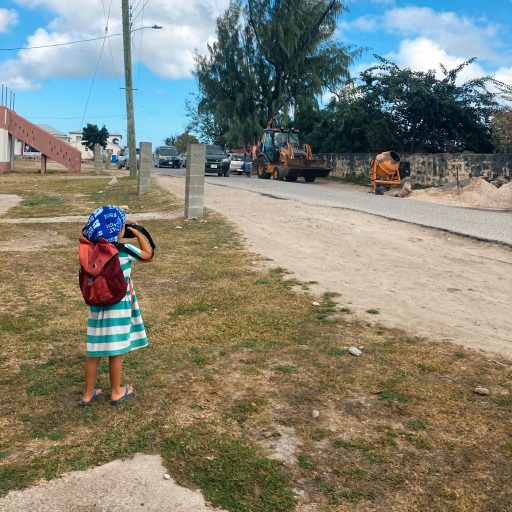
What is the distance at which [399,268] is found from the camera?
847 cm

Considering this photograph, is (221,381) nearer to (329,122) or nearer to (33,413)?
(33,413)

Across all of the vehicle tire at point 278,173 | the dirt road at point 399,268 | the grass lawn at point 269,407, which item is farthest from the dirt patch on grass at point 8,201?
the vehicle tire at point 278,173

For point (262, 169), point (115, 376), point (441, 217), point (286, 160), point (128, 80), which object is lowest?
point (115, 376)

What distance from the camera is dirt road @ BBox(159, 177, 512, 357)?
614 cm

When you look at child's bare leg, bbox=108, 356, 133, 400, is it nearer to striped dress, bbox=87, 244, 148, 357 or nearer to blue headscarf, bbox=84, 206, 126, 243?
striped dress, bbox=87, 244, 148, 357

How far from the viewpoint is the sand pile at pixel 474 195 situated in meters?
17.9

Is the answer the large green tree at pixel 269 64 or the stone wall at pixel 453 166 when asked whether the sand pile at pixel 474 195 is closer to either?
the stone wall at pixel 453 166

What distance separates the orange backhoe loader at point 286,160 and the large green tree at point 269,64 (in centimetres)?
1017

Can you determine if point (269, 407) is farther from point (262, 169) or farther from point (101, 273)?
point (262, 169)

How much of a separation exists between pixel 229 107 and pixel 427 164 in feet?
65.6

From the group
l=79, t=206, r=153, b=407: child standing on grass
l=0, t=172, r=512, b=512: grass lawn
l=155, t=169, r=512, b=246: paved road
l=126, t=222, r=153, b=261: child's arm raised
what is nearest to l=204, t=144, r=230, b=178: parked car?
l=155, t=169, r=512, b=246: paved road

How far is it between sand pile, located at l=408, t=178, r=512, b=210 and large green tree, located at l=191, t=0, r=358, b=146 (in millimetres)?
A: 20269

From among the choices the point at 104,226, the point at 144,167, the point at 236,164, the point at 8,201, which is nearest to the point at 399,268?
the point at 104,226

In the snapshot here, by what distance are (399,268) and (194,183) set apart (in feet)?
19.4
